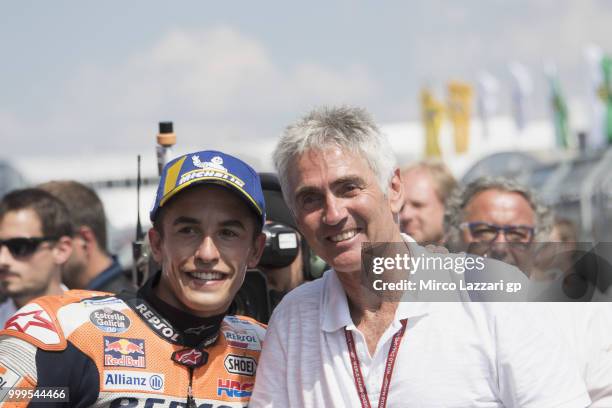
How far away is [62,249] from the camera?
4.79 m

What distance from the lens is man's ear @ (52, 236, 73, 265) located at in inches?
187

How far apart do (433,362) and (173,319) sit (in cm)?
77

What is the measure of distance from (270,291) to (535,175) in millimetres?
14775

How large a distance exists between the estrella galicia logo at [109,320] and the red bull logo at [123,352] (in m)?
0.03

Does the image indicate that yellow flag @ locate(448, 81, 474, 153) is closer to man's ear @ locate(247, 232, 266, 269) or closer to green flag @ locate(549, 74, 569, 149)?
green flag @ locate(549, 74, 569, 149)

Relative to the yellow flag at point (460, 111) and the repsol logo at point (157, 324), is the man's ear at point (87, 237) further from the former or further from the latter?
the yellow flag at point (460, 111)

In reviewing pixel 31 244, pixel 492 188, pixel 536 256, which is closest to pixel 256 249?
pixel 536 256

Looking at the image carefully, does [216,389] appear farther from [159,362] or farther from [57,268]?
[57,268]

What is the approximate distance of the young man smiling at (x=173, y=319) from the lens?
7.93 feet

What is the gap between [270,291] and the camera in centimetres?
361

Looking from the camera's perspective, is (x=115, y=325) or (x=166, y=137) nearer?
(x=115, y=325)

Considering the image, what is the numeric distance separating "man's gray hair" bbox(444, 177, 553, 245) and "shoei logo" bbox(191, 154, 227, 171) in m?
1.92

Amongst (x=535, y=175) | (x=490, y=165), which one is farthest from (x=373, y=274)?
(x=535, y=175)

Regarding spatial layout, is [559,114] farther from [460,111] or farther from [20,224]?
[20,224]
